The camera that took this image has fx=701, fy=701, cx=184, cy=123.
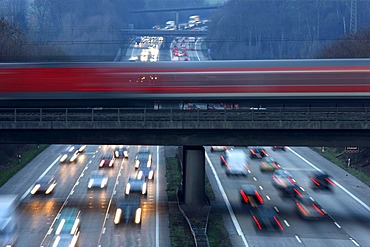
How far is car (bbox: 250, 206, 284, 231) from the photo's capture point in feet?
122

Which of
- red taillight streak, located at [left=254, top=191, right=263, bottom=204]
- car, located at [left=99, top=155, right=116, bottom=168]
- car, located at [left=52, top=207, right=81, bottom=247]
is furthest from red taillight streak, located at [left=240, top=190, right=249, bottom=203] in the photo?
→ car, located at [left=99, top=155, right=116, bottom=168]

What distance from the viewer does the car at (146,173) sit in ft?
161

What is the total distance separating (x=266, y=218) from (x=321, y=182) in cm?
1053

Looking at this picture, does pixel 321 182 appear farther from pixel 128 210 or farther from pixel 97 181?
pixel 97 181

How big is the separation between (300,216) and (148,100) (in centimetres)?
1084

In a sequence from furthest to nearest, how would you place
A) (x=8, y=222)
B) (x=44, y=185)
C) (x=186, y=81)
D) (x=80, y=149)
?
(x=80, y=149), (x=44, y=185), (x=186, y=81), (x=8, y=222)

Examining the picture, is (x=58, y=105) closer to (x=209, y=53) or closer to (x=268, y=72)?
(x=268, y=72)

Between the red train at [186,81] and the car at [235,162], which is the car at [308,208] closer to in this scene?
the red train at [186,81]

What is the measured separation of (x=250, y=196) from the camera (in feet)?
143

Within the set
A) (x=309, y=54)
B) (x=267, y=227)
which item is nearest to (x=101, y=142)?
(x=267, y=227)

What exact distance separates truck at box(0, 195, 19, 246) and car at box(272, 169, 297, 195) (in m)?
17.1

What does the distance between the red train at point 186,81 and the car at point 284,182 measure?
7.80 metres

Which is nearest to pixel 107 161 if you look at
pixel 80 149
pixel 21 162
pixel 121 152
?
pixel 121 152

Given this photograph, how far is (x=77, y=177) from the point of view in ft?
162
